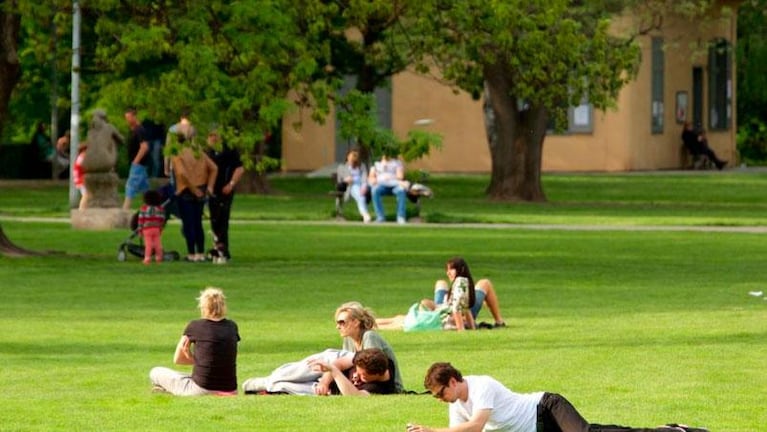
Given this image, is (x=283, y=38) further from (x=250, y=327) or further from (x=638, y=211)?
(x=638, y=211)

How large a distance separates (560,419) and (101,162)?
25.1m

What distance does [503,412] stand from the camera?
1321cm

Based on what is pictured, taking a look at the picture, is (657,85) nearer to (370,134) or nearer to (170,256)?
(370,134)

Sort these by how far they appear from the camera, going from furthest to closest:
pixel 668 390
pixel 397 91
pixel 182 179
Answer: pixel 397 91 → pixel 182 179 → pixel 668 390

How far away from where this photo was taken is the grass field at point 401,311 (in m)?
15.1

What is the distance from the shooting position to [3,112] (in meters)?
32.0

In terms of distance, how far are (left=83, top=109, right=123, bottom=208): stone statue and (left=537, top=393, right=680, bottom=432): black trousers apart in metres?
24.2

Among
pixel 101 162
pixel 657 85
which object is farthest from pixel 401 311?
pixel 657 85

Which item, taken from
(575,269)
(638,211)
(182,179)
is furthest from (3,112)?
(638,211)

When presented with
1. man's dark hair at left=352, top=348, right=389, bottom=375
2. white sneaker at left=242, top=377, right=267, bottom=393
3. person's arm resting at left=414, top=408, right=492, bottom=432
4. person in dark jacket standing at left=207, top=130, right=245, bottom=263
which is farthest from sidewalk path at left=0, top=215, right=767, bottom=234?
person's arm resting at left=414, top=408, right=492, bottom=432

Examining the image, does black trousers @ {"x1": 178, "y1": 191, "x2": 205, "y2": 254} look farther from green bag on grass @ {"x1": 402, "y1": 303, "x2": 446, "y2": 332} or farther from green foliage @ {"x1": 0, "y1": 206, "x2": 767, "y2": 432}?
green bag on grass @ {"x1": 402, "y1": 303, "x2": 446, "y2": 332}

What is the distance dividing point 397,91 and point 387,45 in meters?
26.3

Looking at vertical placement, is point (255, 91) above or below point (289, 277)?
above

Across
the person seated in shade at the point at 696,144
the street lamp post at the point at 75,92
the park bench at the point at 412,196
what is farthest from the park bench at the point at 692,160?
the street lamp post at the point at 75,92
